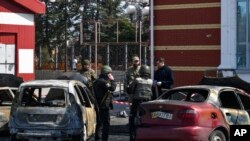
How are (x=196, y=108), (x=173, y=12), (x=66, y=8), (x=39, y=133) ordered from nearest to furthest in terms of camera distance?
(x=196, y=108), (x=39, y=133), (x=173, y=12), (x=66, y=8)

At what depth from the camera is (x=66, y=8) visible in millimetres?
49688

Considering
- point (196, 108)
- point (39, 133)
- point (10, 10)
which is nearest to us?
point (196, 108)

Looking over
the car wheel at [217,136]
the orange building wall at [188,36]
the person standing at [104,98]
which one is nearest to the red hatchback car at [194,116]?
the car wheel at [217,136]

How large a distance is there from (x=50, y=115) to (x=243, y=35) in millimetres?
8398

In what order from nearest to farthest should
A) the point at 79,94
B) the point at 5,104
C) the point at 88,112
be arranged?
the point at 79,94
the point at 88,112
the point at 5,104

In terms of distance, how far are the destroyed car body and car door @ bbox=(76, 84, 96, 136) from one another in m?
2.06

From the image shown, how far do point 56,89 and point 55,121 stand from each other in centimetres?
80

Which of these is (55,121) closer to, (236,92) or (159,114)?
(159,114)

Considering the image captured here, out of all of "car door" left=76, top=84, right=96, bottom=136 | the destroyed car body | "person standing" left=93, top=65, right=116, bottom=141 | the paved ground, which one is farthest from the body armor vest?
the destroyed car body

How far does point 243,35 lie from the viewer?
1717 centimetres

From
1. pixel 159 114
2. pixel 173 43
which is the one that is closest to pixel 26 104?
pixel 159 114

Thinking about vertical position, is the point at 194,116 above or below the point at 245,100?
below

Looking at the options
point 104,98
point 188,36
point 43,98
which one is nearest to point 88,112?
point 104,98

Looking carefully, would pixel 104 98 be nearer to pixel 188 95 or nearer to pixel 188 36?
pixel 188 95
